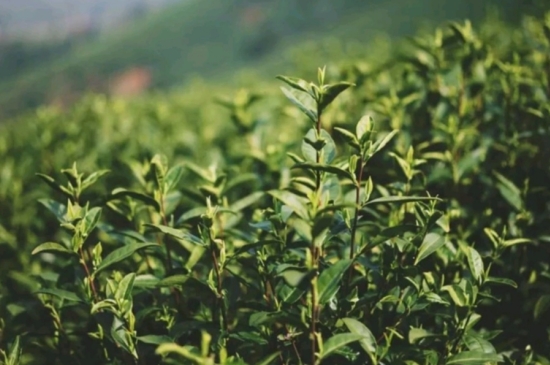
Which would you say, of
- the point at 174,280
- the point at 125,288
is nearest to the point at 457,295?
the point at 174,280

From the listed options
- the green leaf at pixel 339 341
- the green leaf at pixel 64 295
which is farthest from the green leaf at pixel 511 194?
the green leaf at pixel 64 295

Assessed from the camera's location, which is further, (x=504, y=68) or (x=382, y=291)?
(x=504, y=68)

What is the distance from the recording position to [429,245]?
5.47ft

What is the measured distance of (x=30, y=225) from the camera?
377 cm

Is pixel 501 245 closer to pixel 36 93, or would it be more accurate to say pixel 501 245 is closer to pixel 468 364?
pixel 468 364

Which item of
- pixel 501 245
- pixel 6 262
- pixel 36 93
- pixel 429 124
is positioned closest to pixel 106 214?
pixel 6 262

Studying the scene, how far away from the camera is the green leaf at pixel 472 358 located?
1.49 metres

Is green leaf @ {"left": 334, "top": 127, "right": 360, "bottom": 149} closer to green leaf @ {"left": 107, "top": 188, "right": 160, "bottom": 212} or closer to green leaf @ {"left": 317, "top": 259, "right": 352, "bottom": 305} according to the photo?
green leaf @ {"left": 317, "top": 259, "right": 352, "bottom": 305}

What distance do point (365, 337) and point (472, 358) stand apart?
0.39 metres

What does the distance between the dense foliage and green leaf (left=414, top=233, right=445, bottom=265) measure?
0.01m

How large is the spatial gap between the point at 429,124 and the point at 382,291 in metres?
1.64

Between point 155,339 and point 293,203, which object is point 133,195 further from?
point 293,203

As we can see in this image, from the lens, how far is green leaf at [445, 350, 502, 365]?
1487mm

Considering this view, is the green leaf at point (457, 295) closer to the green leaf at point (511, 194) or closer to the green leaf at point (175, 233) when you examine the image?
the green leaf at point (511, 194)
